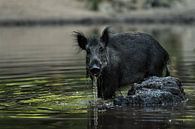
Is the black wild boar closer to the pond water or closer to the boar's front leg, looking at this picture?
the boar's front leg

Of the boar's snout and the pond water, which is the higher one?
the boar's snout

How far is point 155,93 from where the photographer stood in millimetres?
17016

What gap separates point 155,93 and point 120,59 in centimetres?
178

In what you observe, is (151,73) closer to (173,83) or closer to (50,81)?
(173,83)

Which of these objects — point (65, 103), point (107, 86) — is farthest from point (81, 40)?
point (65, 103)

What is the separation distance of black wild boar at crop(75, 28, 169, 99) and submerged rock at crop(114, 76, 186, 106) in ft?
1.99

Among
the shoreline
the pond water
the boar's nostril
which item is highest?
the shoreline

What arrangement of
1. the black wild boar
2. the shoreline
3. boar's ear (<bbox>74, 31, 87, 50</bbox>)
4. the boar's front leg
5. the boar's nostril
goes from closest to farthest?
the boar's nostril, the black wild boar, boar's ear (<bbox>74, 31, 87, 50</bbox>), the boar's front leg, the shoreline

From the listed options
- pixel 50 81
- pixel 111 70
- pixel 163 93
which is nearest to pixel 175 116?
pixel 163 93

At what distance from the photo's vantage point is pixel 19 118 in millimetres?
15227

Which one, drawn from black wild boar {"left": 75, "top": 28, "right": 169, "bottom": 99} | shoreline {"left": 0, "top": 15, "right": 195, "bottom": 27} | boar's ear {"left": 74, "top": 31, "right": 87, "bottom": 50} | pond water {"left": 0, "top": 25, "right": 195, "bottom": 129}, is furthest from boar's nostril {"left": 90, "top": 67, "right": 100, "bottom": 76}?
shoreline {"left": 0, "top": 15, "right": 195, "bottom": 27}

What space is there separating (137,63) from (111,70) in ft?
4.26

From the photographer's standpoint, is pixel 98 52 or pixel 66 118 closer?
pixel 66 118

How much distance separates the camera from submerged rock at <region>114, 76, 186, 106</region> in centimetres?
1681
